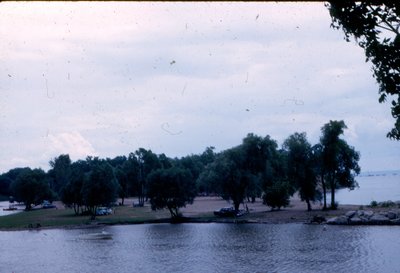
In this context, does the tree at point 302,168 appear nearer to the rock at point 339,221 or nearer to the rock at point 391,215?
the rock at point 339,221

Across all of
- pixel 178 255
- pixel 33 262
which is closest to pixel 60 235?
pixel 33 262

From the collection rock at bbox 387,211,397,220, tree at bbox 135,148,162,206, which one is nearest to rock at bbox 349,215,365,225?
rock at bbox 387,211,397,220

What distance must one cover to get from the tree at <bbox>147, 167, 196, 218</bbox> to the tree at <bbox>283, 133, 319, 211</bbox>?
1892cm

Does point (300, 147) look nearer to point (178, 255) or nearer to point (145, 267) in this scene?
point (178, 255)

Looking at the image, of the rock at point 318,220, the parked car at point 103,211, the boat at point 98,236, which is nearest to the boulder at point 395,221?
the rock at point 318,220

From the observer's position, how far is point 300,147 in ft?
285

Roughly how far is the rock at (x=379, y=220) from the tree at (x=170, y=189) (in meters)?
33.2

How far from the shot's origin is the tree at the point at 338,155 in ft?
282

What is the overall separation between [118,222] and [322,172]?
38.0 meters

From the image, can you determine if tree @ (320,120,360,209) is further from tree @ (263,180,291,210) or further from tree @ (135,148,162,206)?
tree @ (135,148,162,206)

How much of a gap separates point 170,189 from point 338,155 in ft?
99.7

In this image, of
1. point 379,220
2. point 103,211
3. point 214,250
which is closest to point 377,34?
point 214,250

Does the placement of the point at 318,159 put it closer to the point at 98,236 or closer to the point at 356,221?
the point at 356,221

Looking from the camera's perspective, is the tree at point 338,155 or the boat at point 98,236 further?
the tree at point 338,155
